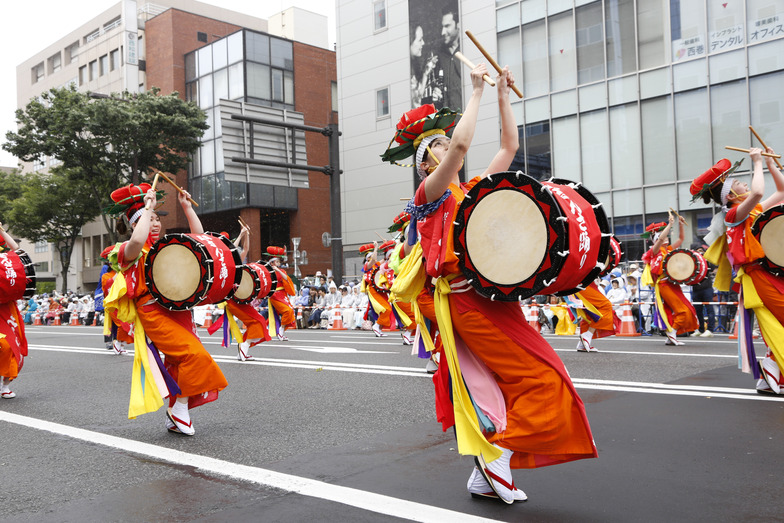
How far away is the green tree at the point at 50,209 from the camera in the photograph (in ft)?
138

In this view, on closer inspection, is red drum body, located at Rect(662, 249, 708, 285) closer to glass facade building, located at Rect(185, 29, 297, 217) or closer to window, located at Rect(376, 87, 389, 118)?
window, located at Rect(376, 87, 389, 118)

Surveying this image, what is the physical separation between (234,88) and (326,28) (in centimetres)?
1532

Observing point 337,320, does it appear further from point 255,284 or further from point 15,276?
point 15,276

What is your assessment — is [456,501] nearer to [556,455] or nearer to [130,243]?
[556,455]

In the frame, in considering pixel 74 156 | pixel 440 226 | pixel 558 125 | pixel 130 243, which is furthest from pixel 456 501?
pixel 74 156

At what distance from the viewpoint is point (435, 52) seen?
31.4 metres

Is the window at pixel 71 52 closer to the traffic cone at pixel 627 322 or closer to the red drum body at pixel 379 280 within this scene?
the red drum body at pixel 379 280

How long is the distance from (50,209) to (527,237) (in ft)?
147

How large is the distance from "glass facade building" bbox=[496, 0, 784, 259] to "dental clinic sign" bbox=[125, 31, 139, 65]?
99.6 ft

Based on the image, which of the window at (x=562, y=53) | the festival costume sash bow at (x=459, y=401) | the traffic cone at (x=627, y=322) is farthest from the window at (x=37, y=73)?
the festival costume sash bow at (x=459, y=401)

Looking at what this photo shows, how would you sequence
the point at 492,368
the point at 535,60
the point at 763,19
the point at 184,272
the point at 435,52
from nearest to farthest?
Answer: the point at 492,368 → the point at 184,272 → the point at 763,19 → the point at 535,60 → the point at 435,52

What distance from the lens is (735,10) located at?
872 inches

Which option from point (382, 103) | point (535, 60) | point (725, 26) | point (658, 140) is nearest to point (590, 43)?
point (535, 60)

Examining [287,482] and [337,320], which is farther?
[337,320]
